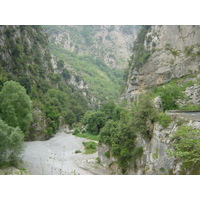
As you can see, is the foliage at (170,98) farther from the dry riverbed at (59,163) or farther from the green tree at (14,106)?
the green tree at (14,106)

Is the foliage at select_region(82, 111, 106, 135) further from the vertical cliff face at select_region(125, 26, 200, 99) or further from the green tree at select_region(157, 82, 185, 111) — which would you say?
the green tree at select_region(157, 82, 185, 111)

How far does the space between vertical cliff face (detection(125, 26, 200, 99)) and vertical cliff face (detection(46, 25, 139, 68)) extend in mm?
106313

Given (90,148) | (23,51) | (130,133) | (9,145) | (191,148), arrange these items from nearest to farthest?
(191,148) → (9,145) → (130,133) → (90,148) → (23,51)

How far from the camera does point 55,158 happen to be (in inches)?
1178

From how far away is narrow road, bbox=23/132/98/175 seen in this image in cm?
2217

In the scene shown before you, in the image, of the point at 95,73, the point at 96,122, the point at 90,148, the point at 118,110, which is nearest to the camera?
the point at 90,148

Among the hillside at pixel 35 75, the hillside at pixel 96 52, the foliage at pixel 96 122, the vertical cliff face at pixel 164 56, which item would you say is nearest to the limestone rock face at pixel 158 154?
the hillside at pixel 35 75

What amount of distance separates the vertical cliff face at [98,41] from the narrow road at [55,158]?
126165mm

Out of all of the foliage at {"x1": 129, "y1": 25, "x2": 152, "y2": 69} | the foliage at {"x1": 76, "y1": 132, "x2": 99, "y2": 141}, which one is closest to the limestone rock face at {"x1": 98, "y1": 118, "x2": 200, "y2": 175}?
the foliage at {"x1": 76, "y1": 132, "x2": 99, "y2": 141}

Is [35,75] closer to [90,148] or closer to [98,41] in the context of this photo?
[90,148]

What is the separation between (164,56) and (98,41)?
13904 centimetres

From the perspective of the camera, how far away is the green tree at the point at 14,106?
3016 cm

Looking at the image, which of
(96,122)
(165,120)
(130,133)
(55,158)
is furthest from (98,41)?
(165,120)

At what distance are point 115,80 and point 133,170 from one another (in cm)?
12613
